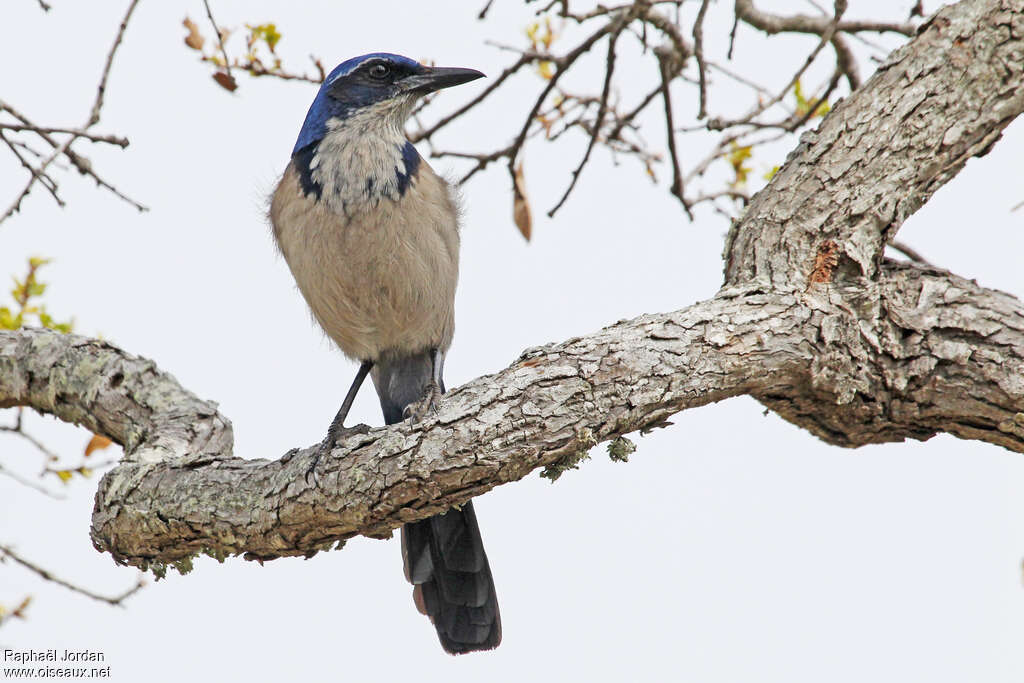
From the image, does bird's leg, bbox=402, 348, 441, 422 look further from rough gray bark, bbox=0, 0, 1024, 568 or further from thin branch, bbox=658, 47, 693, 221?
thin branch, bbox=658, 47, 693, 221

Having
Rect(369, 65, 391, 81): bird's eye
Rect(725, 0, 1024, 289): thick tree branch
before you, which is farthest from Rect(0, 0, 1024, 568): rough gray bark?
Rect(369, 65, 391, 81): bird's eye

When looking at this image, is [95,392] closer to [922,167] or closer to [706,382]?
[706,382]

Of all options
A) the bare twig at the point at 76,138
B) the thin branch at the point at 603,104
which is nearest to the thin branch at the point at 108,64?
the bare twig at the point at 76,138

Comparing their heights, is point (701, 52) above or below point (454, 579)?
above

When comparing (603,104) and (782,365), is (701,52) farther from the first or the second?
(782,365)

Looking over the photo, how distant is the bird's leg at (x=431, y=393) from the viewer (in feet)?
13.9

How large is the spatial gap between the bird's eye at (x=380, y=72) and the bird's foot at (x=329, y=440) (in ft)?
5.74

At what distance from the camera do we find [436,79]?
4980 millimetres

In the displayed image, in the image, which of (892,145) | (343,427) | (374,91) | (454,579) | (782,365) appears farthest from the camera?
(374,91)

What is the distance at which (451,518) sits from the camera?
442cm

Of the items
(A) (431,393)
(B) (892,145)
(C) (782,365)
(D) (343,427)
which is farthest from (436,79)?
(C) (782,365)

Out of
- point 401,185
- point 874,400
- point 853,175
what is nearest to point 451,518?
point 401,185

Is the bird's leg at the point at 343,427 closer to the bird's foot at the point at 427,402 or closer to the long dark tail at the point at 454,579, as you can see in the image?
the bird's foot at the point at 427,402

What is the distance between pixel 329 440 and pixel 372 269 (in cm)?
76
